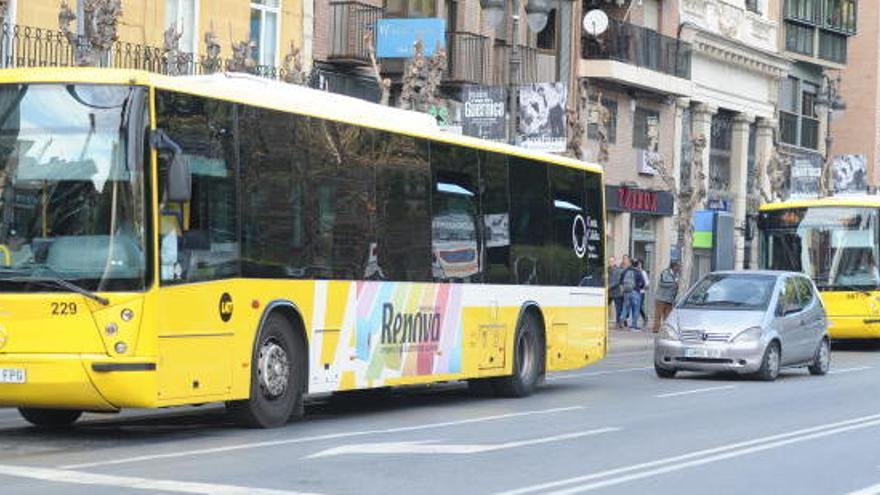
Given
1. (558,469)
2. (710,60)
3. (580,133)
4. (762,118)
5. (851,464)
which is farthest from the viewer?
(762,118)

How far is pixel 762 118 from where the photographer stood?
188ft

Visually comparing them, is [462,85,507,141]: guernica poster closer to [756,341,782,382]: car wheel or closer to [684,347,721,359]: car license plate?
[684,347,721,359]: car license plate

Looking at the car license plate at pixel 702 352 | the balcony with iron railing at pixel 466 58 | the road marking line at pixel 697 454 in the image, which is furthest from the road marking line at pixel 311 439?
the balcony with iron railing at pixel 466 58

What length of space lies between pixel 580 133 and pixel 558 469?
25.8 metres

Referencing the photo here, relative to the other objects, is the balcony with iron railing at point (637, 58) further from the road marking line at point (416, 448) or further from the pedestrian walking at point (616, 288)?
the road marking line at point (416, 448)

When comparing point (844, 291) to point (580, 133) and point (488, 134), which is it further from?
point (488, 134)

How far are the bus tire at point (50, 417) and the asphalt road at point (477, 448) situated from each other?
139 mm

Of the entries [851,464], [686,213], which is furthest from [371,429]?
[686,213]

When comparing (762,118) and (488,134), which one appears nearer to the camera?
(488,134)

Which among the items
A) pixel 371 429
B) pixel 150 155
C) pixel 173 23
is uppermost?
pixel 173 23

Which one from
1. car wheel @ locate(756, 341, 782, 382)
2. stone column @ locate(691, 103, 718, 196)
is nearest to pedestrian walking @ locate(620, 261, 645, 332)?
stone column @ locate(691, 103, 718, 196)

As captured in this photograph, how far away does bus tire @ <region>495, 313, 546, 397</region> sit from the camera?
20.5 metres

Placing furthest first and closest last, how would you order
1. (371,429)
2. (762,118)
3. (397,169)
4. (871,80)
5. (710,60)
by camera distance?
(871,80) < (762,118) < (710,60) < (397,169) < (371,429)

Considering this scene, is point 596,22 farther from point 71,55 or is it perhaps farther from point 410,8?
point 71,55
